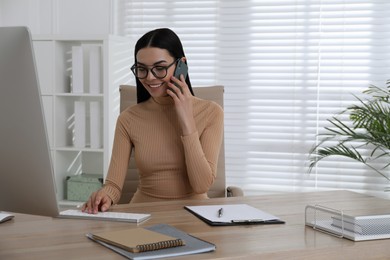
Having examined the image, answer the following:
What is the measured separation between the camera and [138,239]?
61.9 inches

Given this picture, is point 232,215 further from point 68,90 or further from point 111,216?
point 68,90

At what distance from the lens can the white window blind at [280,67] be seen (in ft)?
13.1

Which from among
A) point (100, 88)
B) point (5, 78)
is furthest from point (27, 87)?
point (100, 88)

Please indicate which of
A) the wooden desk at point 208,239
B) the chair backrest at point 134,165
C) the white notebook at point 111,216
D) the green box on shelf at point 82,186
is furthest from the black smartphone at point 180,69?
the green box on shelf at point 82,186

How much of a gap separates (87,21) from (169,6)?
568mm

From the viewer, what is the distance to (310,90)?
407 cm

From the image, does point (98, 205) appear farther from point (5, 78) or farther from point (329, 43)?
point (329, 43)

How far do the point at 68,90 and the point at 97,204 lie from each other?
2104 mm

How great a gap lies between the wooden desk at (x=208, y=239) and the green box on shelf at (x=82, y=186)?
1884 millimetres

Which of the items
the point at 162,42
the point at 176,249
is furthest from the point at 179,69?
the point at 176,249

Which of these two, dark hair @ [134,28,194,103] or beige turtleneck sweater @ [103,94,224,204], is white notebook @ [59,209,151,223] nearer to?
beige turtleneck sweater @ [103,94,224,204]

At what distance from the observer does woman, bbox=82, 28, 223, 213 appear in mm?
2393

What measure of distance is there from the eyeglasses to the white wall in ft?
6.35

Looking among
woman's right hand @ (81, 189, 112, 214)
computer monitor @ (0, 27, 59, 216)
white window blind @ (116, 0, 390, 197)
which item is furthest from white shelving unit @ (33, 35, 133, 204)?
computer monitor @ (0, 27, 59, 216)
